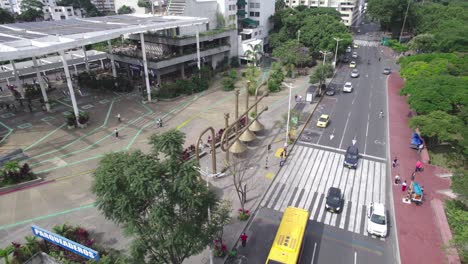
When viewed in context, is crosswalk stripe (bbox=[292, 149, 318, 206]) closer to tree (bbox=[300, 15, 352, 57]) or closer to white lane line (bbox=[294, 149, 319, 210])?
white lane line (bbox=[294, 149, 319, 210])

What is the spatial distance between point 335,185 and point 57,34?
42710 millimetres

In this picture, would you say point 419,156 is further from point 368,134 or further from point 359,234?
point 359,234

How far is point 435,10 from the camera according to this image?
103312 millimetres

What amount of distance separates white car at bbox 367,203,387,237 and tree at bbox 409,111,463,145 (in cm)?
1438

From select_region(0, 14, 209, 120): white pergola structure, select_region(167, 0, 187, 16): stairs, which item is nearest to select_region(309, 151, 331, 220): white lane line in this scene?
select_region(0, 14, 209, 120): white pergola structure

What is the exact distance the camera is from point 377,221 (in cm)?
2547

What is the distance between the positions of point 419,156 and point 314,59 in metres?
49.5

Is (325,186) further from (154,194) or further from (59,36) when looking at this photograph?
(59,36)

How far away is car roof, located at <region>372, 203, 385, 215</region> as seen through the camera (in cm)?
2622

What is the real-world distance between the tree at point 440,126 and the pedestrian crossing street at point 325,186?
673 centimetres

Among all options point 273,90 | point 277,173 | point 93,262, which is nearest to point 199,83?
point 273,90

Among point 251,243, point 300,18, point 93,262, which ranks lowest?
point 251,243

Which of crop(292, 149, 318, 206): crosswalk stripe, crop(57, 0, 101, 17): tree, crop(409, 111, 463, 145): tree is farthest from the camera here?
crop(57, 0, 101, 17): tree

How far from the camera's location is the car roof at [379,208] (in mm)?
26219
